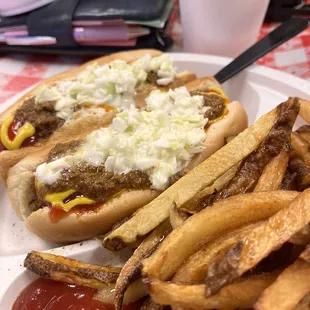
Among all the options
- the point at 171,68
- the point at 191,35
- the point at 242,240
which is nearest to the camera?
the point at 242,240

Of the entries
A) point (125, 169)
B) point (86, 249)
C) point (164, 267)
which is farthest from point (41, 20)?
point (164, 267)

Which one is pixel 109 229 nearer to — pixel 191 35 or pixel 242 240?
pixel 242 240

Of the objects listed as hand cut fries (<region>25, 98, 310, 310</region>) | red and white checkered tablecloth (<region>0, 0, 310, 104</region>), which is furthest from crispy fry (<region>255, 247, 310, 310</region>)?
red and white checkered tablecloth (<region>0, 0, 310, 104</region>)

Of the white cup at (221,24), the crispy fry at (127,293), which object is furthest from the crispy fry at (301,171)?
the white cup at (221,24)

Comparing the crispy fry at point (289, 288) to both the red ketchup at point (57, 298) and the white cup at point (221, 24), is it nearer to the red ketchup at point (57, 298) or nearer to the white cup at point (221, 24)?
the red ketchup at point (57, 298)

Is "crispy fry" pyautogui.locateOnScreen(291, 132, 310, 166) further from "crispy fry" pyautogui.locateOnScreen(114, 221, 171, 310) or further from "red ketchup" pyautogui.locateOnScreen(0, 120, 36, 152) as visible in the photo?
"red ketchup" pyautogui.locateOnScreen(0, 120, 36, 152)

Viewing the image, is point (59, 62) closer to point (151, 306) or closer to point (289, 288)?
point (151, 306)

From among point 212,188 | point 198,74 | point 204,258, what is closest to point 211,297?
point 204,258
